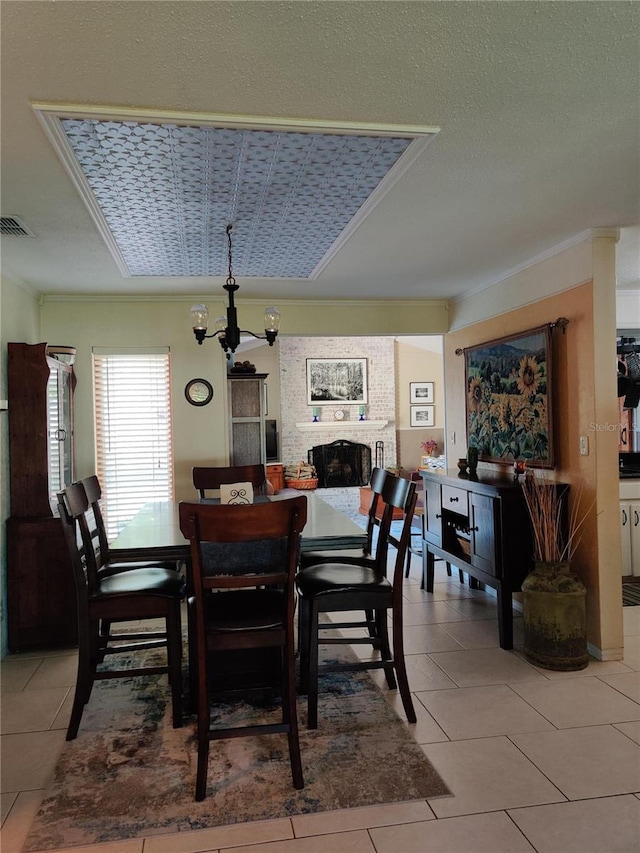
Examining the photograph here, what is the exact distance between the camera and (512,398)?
427 centimetres

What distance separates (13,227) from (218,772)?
8.99ft

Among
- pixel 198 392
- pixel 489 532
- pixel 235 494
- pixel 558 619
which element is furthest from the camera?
pixel 198 392

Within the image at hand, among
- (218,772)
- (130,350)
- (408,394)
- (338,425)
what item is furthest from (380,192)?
(408,394)

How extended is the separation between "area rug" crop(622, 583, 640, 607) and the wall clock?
357cm

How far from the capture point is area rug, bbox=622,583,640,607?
439 cm

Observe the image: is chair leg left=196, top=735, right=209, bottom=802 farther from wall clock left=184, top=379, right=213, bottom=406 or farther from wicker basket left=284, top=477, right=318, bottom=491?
wicker basket left=284, top=477, right=318, bottom=491

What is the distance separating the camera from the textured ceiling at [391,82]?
5.04 ft

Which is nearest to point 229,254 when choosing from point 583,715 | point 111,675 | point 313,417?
point 111,675

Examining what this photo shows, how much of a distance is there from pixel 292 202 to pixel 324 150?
61 centimetres

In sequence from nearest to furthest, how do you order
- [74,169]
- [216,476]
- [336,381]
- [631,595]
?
1. [74,169]
2. [216,476]
3. [631,595]
4. [336,381]

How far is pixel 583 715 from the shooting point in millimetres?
2785

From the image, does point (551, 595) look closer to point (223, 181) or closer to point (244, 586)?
point (244, 586)

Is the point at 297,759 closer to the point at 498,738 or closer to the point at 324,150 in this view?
the point at 498,738

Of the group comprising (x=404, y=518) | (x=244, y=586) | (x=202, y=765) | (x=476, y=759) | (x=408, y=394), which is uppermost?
(x=408, y=394)
